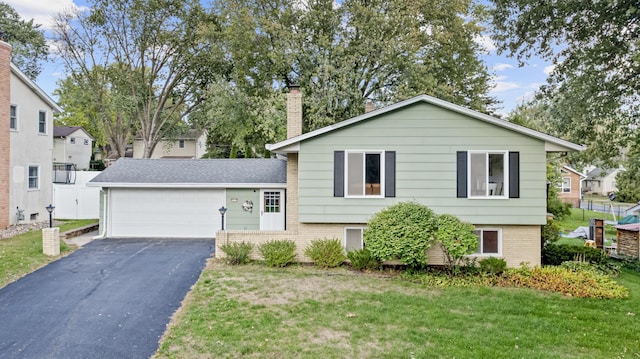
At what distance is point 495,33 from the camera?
534 inches

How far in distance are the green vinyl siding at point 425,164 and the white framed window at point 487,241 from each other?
0.48m

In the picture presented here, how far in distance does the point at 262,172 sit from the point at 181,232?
407cm

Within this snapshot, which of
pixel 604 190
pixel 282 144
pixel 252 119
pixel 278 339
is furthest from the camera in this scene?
pixel 604 190

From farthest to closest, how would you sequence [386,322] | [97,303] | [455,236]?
[455,236], [97,303], [386,322]

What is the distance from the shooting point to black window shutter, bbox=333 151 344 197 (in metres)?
11.4

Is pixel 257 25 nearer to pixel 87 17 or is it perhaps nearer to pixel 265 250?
pixel 87 17

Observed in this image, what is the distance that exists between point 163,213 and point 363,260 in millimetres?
8996

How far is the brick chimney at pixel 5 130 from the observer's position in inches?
625

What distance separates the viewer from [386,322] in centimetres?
733

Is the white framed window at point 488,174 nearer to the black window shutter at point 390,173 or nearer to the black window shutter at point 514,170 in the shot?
the black window shutter at point 514,170

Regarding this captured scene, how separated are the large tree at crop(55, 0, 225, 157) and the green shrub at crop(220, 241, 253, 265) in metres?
18.6

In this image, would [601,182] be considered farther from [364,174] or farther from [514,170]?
Answer: [364,174]

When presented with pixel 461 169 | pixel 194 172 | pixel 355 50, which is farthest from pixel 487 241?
pixel 355 50

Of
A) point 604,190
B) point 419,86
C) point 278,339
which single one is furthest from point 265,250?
point 604,190
